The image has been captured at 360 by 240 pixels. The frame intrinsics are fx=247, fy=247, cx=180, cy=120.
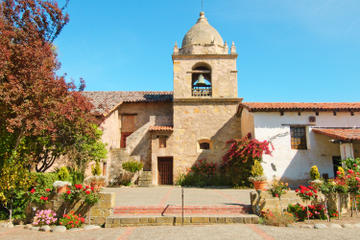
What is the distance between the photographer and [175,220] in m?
7.71

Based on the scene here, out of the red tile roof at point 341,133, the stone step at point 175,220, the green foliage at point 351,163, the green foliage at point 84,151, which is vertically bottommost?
the stone step at point 175,220

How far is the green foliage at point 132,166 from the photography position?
17.6 m

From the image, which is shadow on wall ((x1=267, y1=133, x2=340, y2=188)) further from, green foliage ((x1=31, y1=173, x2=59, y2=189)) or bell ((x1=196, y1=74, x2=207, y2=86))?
green foliage ((x1=31, y1=173, x2=59, y2=189))

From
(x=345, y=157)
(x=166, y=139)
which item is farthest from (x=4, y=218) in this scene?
(x=345, y=157)

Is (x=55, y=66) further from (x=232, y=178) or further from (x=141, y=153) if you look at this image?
(x=232, y=178)

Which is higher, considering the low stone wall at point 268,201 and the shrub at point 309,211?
the low stone wall at point 268,201

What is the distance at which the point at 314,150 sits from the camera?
15.2m

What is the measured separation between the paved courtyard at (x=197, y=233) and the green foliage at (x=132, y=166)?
10.2 m

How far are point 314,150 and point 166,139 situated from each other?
9948 mm

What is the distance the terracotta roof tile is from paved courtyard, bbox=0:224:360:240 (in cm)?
1434

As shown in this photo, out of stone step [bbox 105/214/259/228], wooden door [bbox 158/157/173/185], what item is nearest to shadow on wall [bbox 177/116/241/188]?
wooden door [bbox 158/157/173/185]

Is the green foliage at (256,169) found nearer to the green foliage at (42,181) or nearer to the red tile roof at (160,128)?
the red tile roof at (160,128)

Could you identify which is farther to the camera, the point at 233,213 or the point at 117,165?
the point at 117,165

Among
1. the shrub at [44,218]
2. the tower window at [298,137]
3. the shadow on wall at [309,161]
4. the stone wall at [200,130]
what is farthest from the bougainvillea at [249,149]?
the shrub at [44,218]
